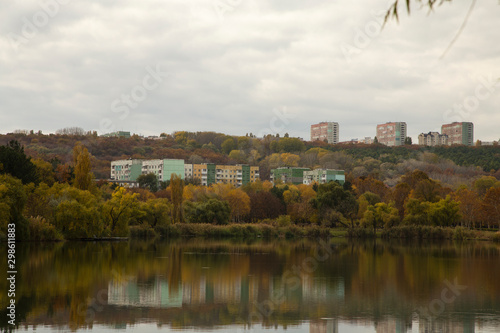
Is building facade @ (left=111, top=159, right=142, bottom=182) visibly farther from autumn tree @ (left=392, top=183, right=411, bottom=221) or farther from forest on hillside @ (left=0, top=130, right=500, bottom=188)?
autumn tree @ (left=392, top=183, right=411, bottom=221)

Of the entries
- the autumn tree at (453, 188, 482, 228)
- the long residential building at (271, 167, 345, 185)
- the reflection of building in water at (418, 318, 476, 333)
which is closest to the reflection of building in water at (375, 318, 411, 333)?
the reflection of building in water at (418, 318, 476, 333)

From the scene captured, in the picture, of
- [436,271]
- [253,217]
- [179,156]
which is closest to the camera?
[436,271]

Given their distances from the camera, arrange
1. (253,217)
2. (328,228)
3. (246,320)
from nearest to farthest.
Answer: (246,320)
(328,228)
(253,217)

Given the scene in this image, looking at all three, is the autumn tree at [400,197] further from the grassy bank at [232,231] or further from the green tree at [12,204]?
the green tree at [12,204]

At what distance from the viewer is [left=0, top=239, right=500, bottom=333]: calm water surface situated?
15.0 metres

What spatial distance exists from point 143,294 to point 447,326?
31.7 ft

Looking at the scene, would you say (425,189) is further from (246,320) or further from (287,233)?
(246,320)

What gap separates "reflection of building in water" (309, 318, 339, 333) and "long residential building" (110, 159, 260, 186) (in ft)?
359

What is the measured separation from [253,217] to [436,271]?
155 feet

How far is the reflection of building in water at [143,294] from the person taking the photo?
17.5m

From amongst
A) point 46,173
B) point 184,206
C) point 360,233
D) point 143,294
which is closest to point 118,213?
point 46,173

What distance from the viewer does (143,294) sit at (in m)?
19.0

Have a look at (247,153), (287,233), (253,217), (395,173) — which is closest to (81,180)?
(287,233)

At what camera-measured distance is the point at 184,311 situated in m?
16.6
